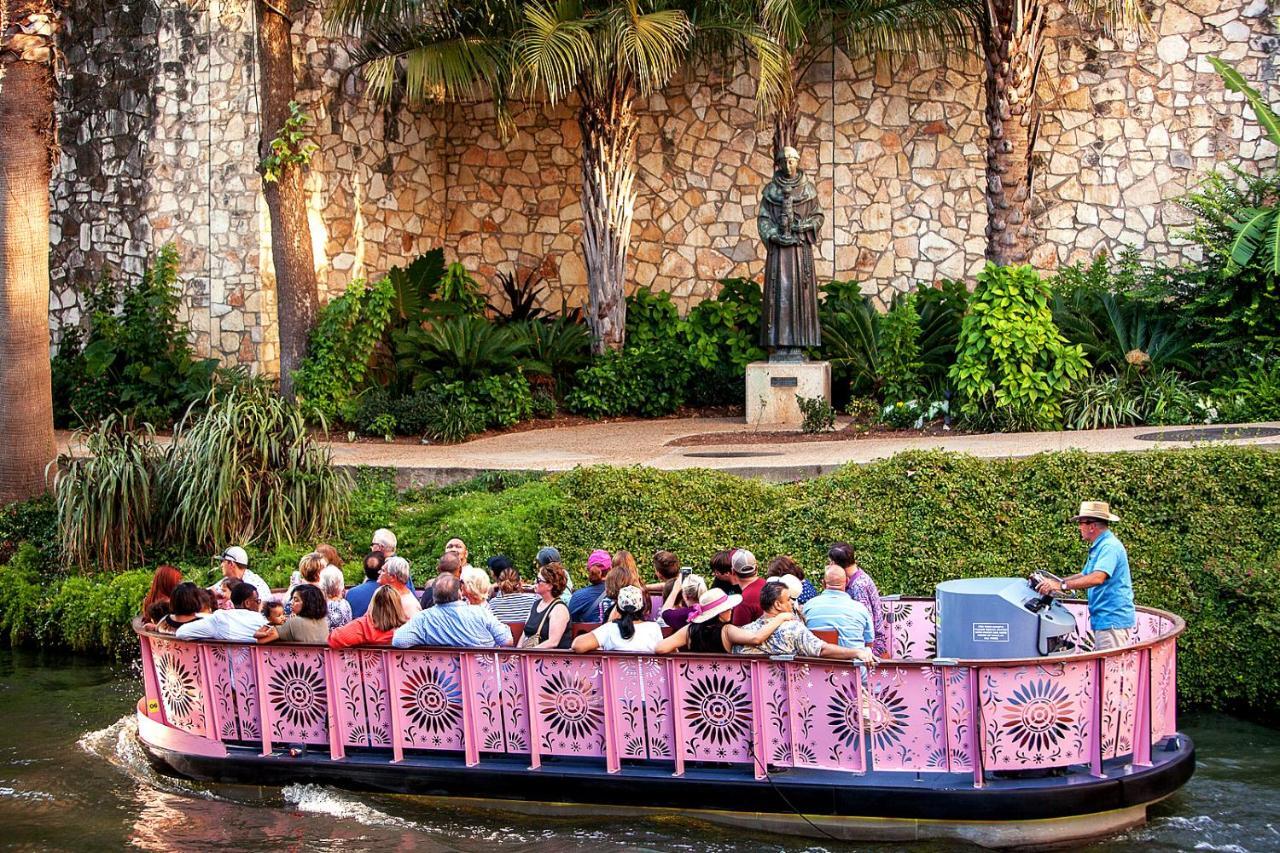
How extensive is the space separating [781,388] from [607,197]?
147 inches

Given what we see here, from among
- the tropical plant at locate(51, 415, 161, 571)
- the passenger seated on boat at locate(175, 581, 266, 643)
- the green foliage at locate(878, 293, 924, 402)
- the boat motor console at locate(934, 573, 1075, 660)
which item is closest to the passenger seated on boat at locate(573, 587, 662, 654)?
the boat motor console at locate(934, 573, 1075, 660)

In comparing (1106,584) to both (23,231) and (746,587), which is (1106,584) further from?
(23,231)

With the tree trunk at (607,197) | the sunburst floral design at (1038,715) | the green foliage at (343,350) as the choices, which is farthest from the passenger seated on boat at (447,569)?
the tree trunk at (607,197)

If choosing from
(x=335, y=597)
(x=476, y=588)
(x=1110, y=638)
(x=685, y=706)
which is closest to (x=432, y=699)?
(x=476, y=588)

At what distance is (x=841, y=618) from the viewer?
9.01 m

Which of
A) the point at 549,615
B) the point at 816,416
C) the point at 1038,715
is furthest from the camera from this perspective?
the point at 816,416

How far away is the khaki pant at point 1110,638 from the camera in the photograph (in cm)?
923

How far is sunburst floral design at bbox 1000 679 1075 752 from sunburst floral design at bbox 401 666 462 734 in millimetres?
3330

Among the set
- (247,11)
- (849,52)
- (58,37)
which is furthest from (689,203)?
(58,37)

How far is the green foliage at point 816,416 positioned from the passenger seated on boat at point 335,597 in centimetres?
798

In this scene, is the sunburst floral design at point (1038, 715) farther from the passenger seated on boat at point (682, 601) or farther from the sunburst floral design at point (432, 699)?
the sunburst floral design at point (432, 699)

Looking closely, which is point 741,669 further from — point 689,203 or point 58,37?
point 58,37

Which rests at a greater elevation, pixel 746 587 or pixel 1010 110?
pixel 1010 110

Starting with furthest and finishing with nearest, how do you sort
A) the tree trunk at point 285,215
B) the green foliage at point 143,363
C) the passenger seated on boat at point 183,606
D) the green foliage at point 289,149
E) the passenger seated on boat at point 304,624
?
the green foliage at point 143,363
the tree trunk at point 285,215
the green foliage at point 289,149
the passenger seated on boat at point 183,606
the passenger seated on boat at point 304,624
